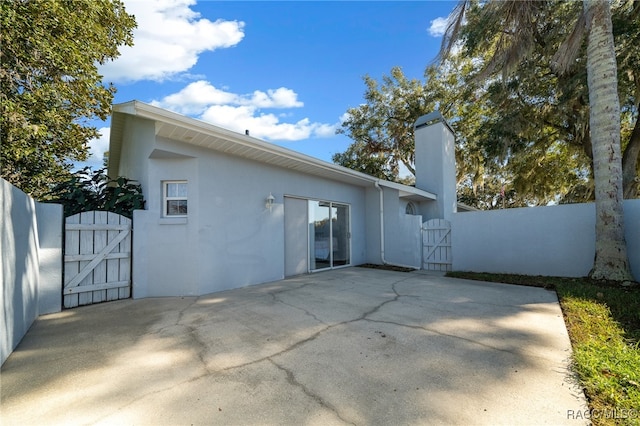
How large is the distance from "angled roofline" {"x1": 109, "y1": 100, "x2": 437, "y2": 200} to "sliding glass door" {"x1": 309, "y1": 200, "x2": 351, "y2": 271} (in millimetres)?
1035

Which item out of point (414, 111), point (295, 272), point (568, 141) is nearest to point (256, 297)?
point (295, 272)

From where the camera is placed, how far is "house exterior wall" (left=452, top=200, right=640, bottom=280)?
21.6ft

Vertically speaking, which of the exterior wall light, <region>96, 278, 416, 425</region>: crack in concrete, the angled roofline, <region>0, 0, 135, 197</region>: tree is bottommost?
<region>96, 278, 416, 425</region>: crack in concrete

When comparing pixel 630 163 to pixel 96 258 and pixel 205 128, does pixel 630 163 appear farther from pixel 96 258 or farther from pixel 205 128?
pixel 96 258

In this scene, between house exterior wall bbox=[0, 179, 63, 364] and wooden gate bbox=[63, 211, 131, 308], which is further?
wooden gate bbox=[63, 211, 131, 308]

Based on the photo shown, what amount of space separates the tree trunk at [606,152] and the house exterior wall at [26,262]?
9.53m

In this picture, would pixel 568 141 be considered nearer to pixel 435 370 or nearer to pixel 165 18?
A: pixel 435 370

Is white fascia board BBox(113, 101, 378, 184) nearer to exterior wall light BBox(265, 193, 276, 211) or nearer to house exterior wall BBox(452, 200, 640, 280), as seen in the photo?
exterior wall light BBox(265, 193, 276, 211)

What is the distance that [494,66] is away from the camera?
7.65 m

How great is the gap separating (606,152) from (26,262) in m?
10.2

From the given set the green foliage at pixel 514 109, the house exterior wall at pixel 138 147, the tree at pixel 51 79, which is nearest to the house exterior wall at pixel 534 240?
the green foliage at pixel 514 109

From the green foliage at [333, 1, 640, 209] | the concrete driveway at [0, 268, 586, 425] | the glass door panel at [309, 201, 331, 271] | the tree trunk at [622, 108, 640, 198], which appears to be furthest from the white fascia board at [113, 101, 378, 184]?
Result: the tree trunk at [622, 108, 640, 198]

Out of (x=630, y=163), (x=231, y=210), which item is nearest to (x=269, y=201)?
(x=231, y=210)

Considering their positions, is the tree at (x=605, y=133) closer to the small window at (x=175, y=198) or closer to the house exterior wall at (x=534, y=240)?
the house exterior wall at (x=534, y=240)
